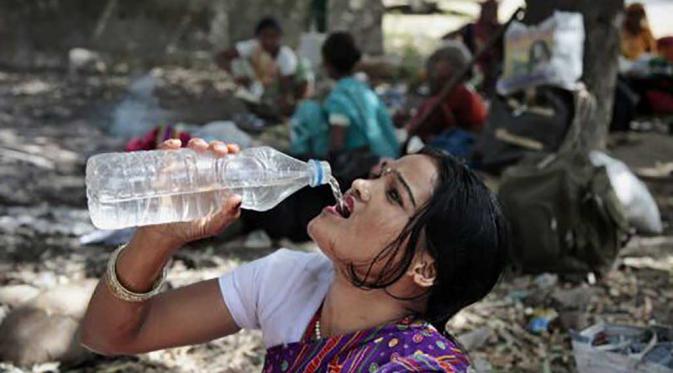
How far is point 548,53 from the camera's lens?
5863 millimetres

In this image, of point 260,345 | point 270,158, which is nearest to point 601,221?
point 260,345

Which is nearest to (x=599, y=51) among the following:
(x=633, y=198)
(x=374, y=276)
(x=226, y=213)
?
(x=633, y=198)

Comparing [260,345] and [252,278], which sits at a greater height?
[252,278]

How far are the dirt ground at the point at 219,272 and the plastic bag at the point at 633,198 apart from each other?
0.10 metres

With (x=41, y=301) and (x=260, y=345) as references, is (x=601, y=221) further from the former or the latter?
(x=41, y=301)

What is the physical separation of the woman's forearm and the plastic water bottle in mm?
64

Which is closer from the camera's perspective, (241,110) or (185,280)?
(185,280)

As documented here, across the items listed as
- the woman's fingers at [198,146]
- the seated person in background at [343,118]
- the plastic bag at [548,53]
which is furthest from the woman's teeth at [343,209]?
the plastic bag at [548,53]

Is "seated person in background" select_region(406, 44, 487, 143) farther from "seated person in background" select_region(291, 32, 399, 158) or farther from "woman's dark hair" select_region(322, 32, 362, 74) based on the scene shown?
"woman's dark hair" select_region(322, 32, 362, 74)

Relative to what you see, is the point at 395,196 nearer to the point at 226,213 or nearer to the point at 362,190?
the point at 362,190

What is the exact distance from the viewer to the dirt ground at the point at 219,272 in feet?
12.5

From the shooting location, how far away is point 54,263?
4707mm

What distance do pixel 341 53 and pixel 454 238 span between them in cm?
453

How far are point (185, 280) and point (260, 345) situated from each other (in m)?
0.82
